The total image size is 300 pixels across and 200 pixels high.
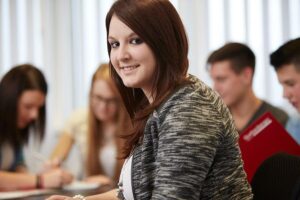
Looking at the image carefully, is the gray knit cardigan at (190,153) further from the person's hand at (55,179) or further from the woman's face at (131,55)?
the person's hand at (55,179)

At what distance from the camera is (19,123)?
8.50 feet

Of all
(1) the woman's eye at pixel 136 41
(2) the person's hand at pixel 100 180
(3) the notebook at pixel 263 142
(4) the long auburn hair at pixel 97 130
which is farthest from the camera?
(4) the long auburn hair at pixel 97 130

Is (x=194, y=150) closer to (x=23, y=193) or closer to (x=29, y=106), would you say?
(x=23, y=193)

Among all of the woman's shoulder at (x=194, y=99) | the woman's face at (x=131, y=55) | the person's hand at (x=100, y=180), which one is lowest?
the person's hand at (x=100, y=180)

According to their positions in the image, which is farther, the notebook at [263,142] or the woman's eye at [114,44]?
the notebook at [263,142]

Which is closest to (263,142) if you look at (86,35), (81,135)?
(81,135)

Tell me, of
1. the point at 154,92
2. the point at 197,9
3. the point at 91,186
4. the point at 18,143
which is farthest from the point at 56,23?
the point at 154,92

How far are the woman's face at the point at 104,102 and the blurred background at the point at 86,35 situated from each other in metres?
1.03

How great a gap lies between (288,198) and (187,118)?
17.1 inches

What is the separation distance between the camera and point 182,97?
1.00m

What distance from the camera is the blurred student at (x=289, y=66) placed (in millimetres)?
2189

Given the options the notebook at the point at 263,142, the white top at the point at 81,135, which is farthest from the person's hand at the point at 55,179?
the notebook at the point at 263,142

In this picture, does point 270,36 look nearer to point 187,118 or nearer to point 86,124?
point 86,124

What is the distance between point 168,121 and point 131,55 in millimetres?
185
